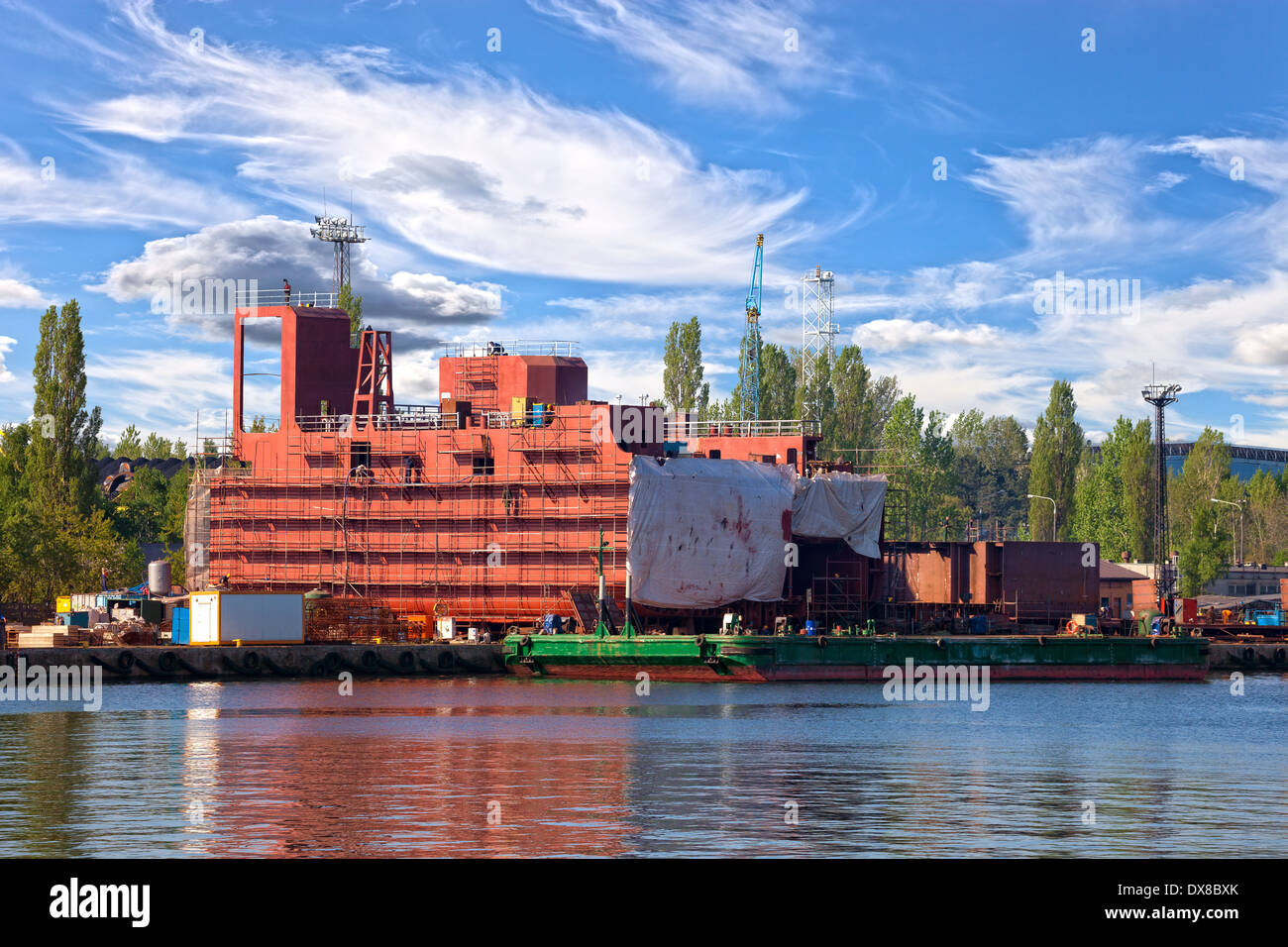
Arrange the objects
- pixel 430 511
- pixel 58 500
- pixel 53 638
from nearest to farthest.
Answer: pixel 53 638
pixel 430 511
pixel 58 500

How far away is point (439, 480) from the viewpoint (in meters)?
96.1

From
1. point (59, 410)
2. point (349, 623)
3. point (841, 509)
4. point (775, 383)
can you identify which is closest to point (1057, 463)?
point (775, 383)

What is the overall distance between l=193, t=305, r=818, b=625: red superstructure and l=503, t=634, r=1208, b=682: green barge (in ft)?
33.4

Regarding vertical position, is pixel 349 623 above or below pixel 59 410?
below

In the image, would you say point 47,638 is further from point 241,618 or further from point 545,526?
point 545,526

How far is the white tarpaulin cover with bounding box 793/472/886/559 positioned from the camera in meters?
94.9

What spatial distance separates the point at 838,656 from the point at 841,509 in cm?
1735

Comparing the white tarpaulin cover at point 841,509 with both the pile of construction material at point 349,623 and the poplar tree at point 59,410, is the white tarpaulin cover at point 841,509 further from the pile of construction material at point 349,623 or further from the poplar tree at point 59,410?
the poplar tree at point 59,410

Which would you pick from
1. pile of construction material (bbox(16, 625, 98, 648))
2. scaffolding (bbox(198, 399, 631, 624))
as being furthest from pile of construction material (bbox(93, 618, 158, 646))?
scaffolding (bbox(198, 399, 631, 624))

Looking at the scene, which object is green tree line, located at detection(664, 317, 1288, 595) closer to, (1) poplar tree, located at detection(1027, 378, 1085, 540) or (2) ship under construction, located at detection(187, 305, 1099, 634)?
(1) poplar tree, located at detection(1027, 378, 1085, 540)

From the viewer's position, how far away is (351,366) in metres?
109
